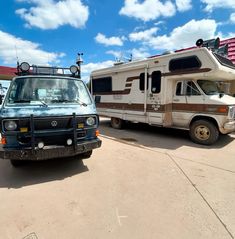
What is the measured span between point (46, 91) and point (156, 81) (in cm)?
417

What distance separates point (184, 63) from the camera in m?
6.17

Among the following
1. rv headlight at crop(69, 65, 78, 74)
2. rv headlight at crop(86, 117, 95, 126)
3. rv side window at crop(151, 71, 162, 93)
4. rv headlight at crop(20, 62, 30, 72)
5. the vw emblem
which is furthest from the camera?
rv side window at crop(151, 71, 162, 93)

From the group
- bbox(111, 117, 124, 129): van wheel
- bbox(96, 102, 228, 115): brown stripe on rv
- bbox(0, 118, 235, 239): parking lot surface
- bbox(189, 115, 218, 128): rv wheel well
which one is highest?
bbox(96, 102, 228, 115): brown stripe on rv

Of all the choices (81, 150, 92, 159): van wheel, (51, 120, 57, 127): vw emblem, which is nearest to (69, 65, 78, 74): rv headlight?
(51, 120, 57, 127): vw emblem

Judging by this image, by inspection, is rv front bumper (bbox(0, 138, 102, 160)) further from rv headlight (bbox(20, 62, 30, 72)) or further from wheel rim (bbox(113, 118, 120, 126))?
wheel rim (bbox(113, 118, 120, 126))

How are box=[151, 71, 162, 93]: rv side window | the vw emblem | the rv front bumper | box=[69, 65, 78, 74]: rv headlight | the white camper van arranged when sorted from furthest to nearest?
box=[151, 71, 162, 93]: rv side window → the white camper van → box=[69, 65, 78, 74]: rv headlight → the vw emblem → the rv front bumper

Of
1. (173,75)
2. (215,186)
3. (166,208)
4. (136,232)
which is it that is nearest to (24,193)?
(136,232)

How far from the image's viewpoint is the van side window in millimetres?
6320

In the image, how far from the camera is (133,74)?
25.6 feet

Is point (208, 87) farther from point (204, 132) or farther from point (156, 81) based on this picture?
point (156, 81)

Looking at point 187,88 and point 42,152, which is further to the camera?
point 187,88

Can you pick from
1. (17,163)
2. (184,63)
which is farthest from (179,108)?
(17,163)

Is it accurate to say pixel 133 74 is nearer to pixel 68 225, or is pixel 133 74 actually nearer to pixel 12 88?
pixel 12 88

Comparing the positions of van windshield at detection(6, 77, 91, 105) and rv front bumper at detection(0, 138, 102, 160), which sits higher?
van windshield at detection(6, 77, 91, 105)
